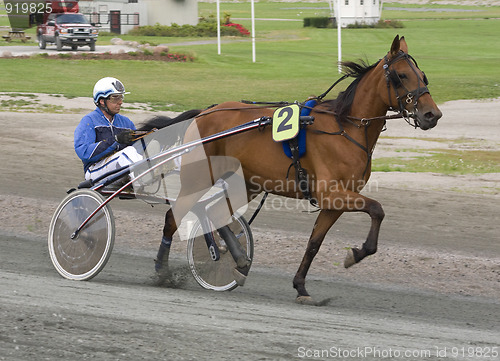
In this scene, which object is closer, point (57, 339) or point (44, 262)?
point (57, 339)

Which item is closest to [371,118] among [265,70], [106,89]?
[106,89]

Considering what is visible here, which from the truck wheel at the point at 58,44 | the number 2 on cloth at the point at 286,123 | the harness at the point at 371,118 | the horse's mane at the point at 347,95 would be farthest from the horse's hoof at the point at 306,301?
the truck wheel at the point at 58,44

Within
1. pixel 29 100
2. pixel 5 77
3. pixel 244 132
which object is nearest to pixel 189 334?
pixel 244 132

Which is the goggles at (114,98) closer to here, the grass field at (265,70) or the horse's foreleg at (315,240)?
the horse's foreleg at (315,240)

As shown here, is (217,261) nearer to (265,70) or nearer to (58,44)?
(265,70)

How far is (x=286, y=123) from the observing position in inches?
223

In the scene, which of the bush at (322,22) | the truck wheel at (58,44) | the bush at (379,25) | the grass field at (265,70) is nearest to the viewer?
the grass field at (265,70)

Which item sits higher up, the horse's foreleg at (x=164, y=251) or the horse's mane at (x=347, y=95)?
the horse's mane at (x=347, y=95)

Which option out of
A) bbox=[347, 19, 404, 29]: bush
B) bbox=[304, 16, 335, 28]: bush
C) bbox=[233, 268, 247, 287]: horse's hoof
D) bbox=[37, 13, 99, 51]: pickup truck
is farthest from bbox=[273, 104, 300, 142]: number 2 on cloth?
bbox=[304, 16, 335, 28]: bush

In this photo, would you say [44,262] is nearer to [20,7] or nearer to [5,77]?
[5,77]

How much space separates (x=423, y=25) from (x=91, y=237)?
2218 inches

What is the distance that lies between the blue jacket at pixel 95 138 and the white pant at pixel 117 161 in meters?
0.08

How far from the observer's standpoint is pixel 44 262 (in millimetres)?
6980

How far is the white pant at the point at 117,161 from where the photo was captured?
20.5 ft
